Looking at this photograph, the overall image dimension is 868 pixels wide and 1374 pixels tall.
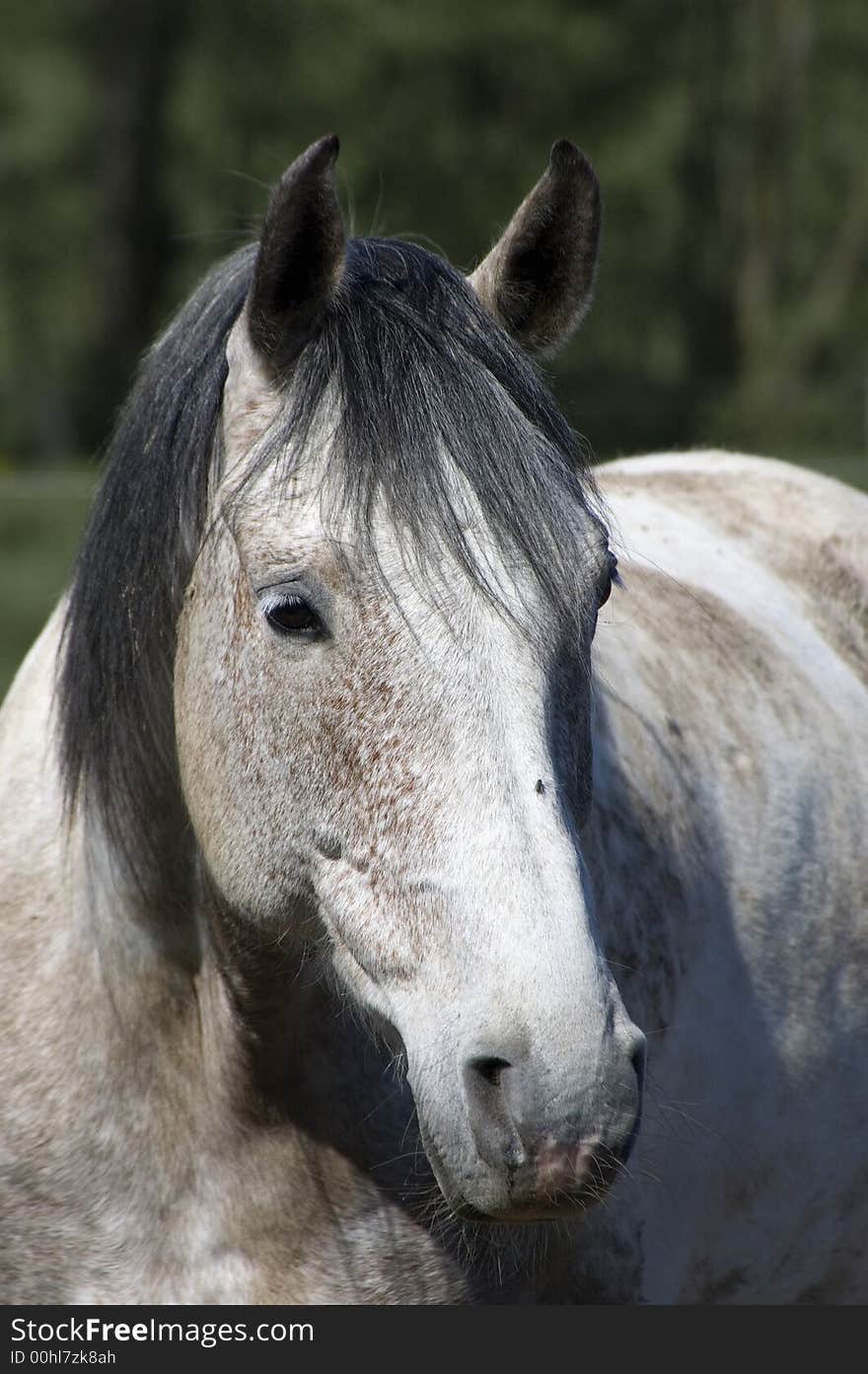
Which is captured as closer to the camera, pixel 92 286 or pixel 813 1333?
pixel 813 1333

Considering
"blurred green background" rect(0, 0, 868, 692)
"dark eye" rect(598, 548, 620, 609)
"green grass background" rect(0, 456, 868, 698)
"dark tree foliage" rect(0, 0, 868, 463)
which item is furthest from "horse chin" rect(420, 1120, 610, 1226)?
"blurred green background" rect(0, 0, 868, 692)

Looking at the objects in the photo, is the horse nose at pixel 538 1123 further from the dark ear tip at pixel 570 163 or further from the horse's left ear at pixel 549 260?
the dark ear tip at pixel 570 163

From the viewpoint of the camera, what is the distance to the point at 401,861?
2.32m

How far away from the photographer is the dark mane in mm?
2473

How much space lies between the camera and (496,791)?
226 centimetres

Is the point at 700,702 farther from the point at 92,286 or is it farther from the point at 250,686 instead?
the point at 92,286

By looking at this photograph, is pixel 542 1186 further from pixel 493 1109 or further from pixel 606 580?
pixel 606 580

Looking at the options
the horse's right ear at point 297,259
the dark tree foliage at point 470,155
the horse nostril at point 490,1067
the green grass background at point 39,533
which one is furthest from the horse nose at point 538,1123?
the dark tree foliage at point 470,155

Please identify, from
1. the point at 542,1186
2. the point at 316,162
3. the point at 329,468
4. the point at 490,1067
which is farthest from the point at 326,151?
Answer: the point at 542,1186

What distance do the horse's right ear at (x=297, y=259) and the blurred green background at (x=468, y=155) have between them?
26.5m

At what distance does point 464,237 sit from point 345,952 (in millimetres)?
27817

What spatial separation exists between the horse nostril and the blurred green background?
88.8 ft

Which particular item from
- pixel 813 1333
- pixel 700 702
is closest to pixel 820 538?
pixel 700 702

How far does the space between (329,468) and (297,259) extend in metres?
0.36
